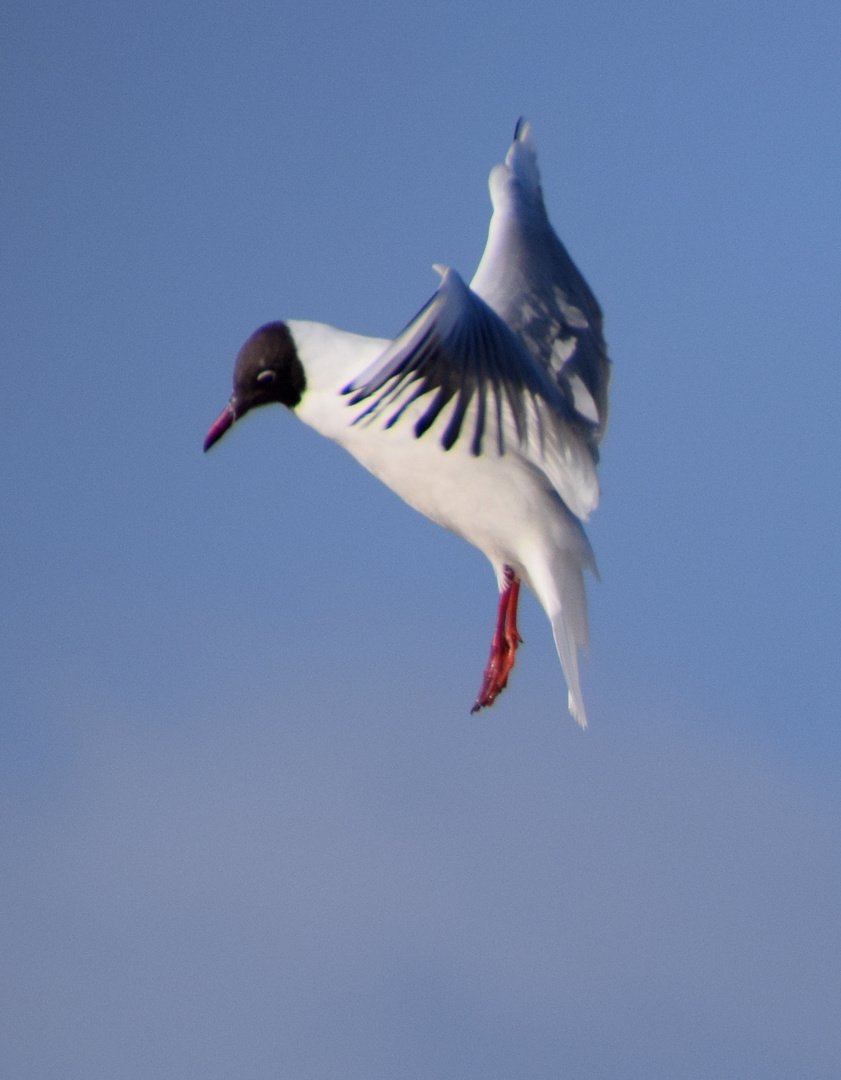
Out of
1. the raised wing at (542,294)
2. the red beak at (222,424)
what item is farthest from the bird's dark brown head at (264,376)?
the raised wing at (542,294)

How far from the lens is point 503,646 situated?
482 centimetres

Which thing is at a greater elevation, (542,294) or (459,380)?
(542,294)

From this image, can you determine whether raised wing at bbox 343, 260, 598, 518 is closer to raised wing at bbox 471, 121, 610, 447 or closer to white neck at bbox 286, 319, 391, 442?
white neck at bbox 286, 319, 391, 442

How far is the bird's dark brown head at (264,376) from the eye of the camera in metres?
4.66

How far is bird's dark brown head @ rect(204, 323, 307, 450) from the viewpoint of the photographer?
183 inches

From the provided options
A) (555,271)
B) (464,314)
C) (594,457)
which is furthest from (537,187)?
(464,314)

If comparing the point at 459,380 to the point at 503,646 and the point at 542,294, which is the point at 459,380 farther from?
the point at 542,294

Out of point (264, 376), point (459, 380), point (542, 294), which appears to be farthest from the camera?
point (542, 294)

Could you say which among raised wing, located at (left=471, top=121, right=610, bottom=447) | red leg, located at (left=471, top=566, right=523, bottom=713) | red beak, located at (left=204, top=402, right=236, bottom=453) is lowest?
red leg, located at (left=471, top=566, right=523, bottom=713)

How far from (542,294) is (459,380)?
1.26 metres

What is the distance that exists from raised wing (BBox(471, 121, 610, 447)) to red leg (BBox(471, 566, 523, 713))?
16.8 inches

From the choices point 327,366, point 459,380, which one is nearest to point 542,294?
point 327,366

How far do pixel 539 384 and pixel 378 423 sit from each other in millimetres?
416

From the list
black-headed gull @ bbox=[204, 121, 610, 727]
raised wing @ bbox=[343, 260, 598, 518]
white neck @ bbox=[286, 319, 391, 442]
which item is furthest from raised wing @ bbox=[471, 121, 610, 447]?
white neck @ bbox=[286, 319, 391, 442]
